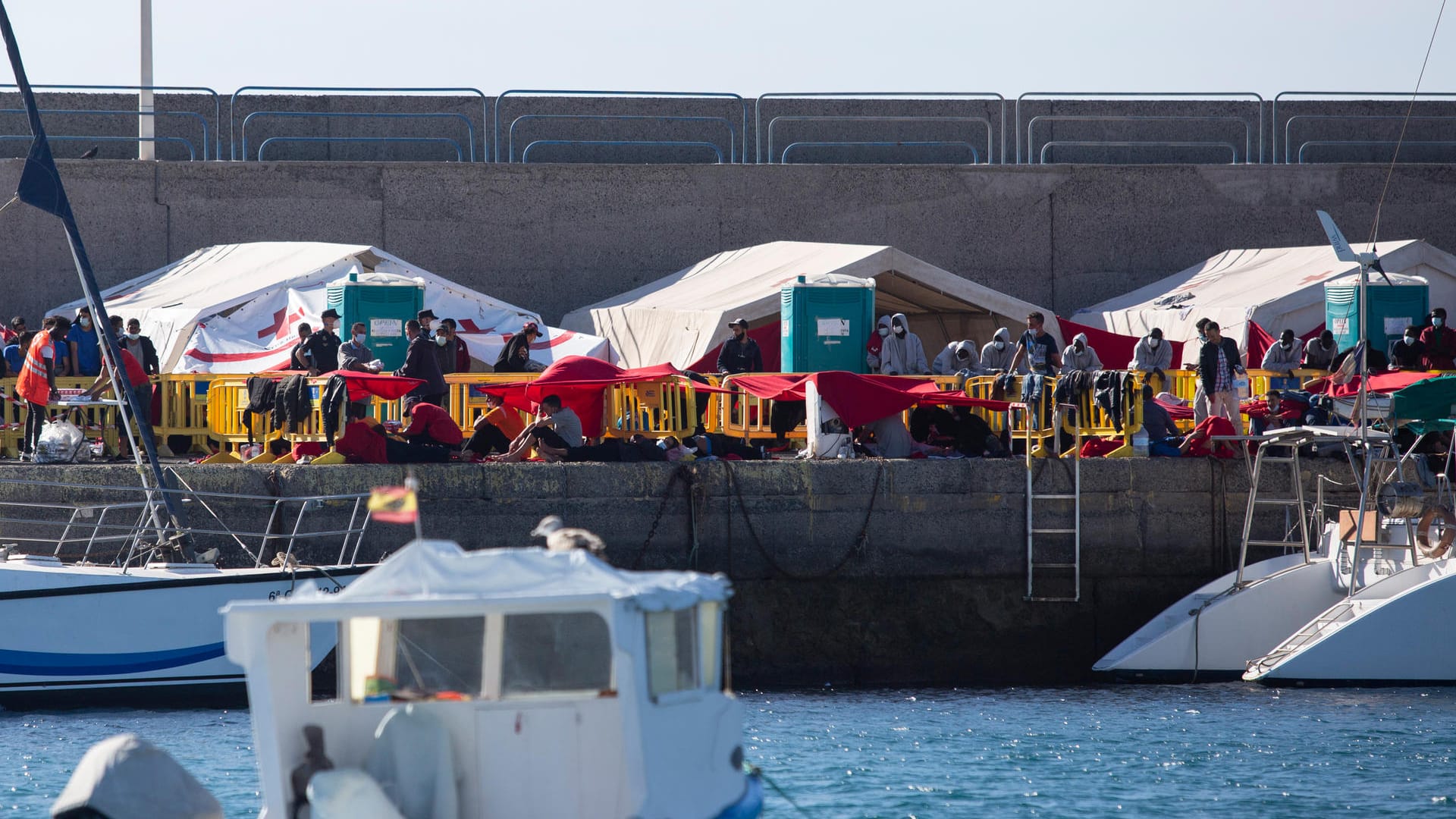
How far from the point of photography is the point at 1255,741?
1361cm

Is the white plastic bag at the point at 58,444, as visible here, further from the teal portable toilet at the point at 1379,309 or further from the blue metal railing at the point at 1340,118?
the blue metal railing at the point at 1340,118

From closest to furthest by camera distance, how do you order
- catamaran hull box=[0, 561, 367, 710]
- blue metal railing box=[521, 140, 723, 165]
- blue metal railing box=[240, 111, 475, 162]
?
1. catamaran hull box=[0, 561, 367, 710]
2. blue metal railing box=[240, 111, 475, 162]
3. blue metal railing box=[521, 140, 723, 165]

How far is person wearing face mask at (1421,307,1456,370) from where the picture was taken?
67.8ft

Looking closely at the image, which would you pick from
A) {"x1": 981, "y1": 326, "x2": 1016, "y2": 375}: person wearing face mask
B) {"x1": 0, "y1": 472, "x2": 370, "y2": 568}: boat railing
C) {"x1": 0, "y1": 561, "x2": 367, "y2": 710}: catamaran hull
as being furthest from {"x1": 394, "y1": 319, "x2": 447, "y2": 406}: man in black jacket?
{"x1": 981, "y1": 326, "x2": 1016, "y2": 375}: person wearing face mask

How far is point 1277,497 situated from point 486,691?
11072 mm

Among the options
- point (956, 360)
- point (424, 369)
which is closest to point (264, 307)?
point (424, 369)

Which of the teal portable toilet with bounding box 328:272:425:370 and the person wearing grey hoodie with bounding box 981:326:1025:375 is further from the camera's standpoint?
the person wearing grey hoodie with bounding box 981:326:1025:375

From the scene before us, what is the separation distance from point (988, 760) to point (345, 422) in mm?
6821

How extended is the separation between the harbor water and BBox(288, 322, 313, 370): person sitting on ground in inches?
204

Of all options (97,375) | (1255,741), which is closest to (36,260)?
(97,375)

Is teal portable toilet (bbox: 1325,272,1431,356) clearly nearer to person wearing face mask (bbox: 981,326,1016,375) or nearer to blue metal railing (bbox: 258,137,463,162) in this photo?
person wearing face mask (bbox: 981,326,1016,375)

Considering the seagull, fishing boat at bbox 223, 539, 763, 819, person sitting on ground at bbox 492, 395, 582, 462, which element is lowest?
fishing boat at bbox 223, 539, 763, 819

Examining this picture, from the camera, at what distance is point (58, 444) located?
1686 centimetres

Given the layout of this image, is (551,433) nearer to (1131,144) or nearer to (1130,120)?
(1131,144)
